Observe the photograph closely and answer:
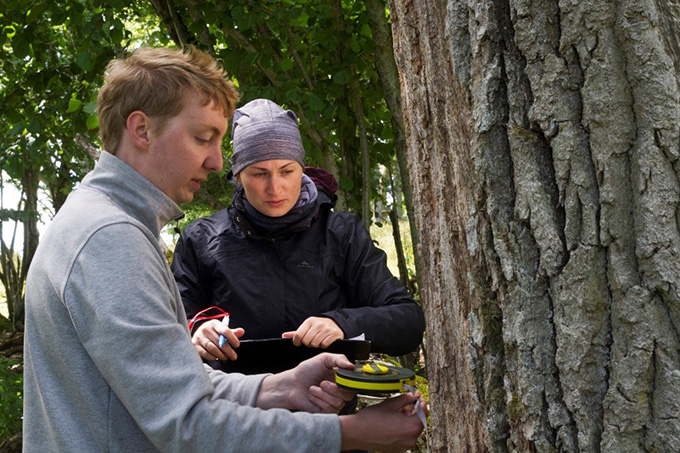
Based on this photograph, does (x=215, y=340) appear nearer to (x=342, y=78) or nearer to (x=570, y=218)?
(x=570, y=218)

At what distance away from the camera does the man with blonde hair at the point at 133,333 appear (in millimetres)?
1333

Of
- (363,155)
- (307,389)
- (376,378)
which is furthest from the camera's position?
(363,155)

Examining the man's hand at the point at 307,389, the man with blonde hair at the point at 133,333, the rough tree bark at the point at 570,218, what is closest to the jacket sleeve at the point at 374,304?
the man's hand at the point at 307,389

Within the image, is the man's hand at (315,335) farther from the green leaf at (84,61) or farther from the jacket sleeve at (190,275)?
the green leaf at (84,61)

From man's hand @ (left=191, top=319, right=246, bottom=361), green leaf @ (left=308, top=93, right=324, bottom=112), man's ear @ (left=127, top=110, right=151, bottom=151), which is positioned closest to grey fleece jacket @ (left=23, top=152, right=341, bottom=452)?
man's ear @ (left=127, top=110, right=151, bottom=151)

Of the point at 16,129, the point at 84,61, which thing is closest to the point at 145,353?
the point at 84,61

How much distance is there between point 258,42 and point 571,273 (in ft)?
15.2

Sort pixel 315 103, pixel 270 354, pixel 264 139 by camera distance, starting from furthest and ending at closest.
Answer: pixel 315 103 → pixel 264 139 → pixel 270 354

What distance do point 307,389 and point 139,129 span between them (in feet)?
2.60

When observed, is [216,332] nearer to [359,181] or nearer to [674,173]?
[674,173]

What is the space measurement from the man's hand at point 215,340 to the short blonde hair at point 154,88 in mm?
796

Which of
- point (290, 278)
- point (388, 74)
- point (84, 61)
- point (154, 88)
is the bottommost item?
point (290, 278)

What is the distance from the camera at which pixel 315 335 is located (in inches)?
92.1

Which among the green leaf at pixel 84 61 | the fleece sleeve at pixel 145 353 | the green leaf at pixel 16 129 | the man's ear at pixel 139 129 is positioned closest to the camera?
the fleece sleeve at pixel 145 353
